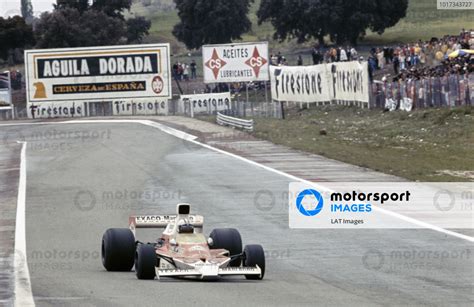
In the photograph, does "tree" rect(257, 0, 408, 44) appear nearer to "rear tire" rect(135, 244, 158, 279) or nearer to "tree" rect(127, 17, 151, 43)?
"tree" rect(127, 17, 151, 43)

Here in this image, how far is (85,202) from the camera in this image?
1068 inches

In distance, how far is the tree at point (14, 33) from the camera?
99.0 m

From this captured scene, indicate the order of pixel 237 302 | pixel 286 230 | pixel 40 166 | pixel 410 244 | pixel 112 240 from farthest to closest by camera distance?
pixel 40 166, pixel 286 230, pixel 410 244, pixel 112 240, pixel 237 302

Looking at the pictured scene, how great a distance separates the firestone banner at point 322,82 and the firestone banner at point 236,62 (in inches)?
98.3

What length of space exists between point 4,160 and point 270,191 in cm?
1708

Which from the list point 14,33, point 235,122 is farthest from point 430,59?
point 14,33

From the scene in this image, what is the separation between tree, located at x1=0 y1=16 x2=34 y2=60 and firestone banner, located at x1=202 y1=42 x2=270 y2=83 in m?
32.9

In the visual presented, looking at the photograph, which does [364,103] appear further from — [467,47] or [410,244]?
[410,244]

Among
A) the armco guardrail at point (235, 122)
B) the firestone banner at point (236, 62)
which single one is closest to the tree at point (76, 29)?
the firestone banner at point (236, 62)

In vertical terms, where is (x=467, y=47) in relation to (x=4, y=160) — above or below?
above

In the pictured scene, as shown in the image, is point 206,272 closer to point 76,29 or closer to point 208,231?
point 208,231

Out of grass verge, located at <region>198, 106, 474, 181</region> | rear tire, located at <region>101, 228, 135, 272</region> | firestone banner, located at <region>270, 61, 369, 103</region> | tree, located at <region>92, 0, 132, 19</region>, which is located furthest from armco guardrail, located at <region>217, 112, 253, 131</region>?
tree, located at <region>92, 0, 132, 19</region>

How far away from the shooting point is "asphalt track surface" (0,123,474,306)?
13.2 meters

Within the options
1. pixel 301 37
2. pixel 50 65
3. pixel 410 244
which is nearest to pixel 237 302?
pixel 410 244
